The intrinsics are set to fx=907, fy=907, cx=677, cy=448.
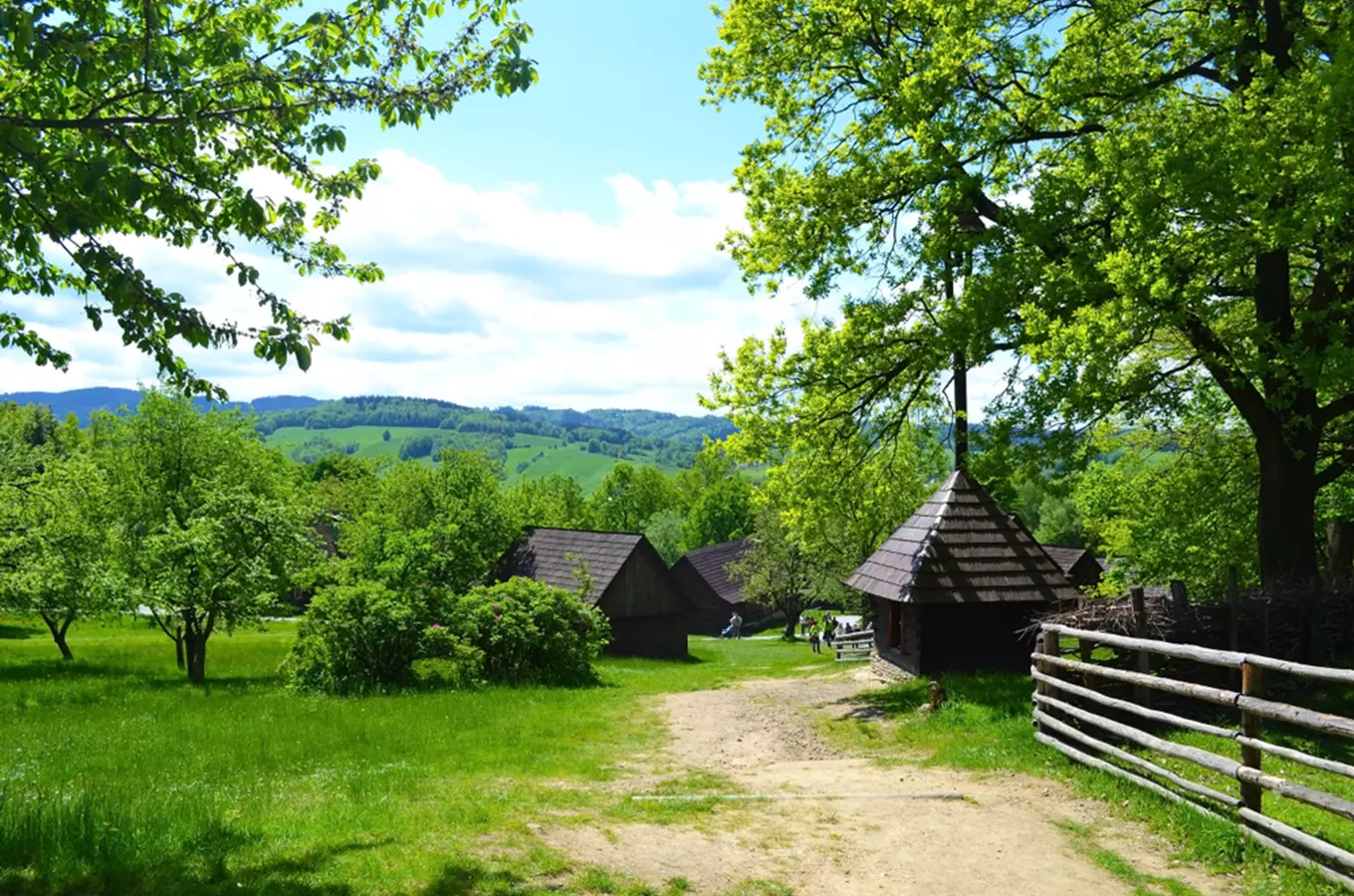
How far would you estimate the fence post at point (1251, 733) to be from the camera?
7824mm

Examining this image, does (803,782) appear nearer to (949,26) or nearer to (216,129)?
(216,129)

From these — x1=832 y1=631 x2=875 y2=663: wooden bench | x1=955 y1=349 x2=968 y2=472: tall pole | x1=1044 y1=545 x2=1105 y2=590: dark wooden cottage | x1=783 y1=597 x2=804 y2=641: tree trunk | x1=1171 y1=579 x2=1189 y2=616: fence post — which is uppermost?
x1=955 y1=349 x2=968 y2=472: tall pole

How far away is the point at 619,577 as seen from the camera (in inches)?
1394

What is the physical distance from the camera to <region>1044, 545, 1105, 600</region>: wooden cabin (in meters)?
52.1

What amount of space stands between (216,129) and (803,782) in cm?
885

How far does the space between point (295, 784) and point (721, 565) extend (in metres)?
61.0

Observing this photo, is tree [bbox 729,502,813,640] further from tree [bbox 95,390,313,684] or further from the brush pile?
the brush pile

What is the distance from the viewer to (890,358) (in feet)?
58.3

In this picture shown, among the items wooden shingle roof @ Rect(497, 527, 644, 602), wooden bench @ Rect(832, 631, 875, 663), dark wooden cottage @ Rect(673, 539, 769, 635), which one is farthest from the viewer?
dark wooden cottage @ Rect(673, 539, 769, 635)

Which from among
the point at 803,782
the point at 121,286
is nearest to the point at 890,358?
the point at 803,782

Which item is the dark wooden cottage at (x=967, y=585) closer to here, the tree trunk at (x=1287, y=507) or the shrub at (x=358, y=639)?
the tree trunk at (x=1287, y=507)

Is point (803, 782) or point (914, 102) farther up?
point (914, 102)

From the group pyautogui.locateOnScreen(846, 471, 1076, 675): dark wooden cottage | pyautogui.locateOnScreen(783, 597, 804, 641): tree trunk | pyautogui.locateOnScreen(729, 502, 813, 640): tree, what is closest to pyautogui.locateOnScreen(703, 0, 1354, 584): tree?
pyautogui.locateOnScreen(846, 471, 1076, 675): dark wooden cottage

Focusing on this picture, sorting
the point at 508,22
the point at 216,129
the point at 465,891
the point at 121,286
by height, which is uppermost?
the point at 508,22
